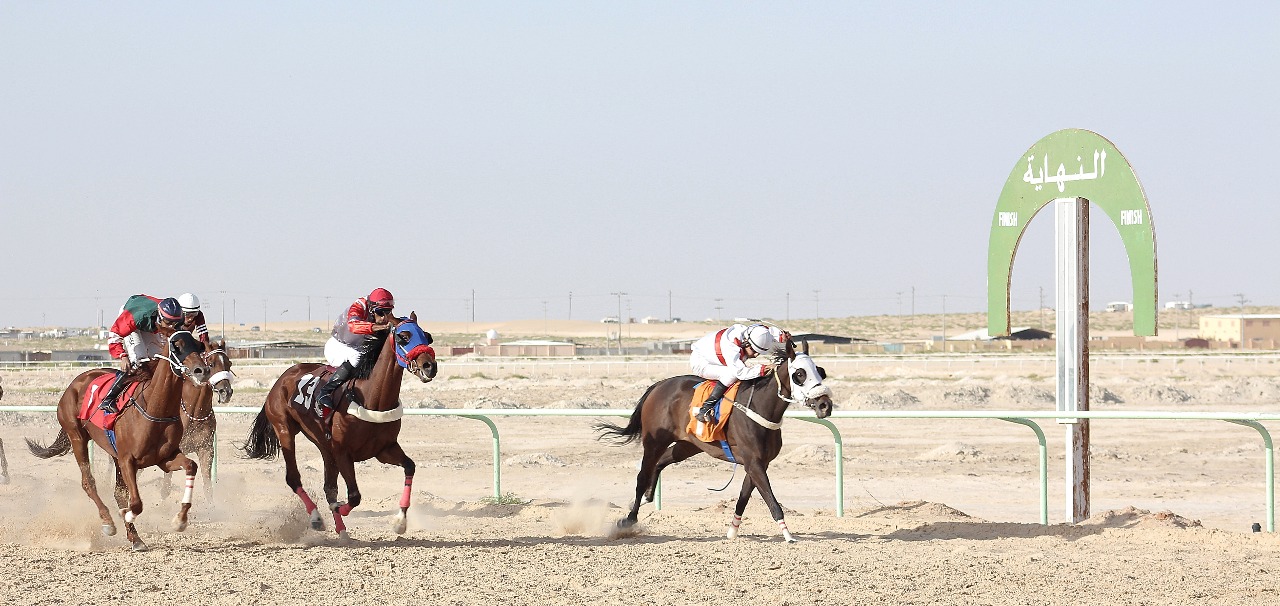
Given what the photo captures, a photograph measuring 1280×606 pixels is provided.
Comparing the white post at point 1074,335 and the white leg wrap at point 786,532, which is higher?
the white post at point 1074,335

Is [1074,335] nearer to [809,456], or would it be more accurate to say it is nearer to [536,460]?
[809,456]

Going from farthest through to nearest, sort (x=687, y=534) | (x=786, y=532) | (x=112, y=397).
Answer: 1. (x=687, y=534)
2. (x=786, y=532)
3. (x=112, y=397)

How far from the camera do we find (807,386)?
30.5 feet

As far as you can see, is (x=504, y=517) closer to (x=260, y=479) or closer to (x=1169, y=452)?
(x=260, y=479)

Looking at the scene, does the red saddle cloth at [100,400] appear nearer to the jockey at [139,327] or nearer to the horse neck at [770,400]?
the jockey at [139,327]

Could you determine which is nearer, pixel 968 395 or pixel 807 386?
pixel 807 386

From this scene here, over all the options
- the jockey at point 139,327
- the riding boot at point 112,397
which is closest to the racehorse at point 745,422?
the jockey at point 139,327

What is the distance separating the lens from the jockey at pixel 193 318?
936 centimetres

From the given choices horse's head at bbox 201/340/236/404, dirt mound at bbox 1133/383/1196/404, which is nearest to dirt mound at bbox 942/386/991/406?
dirt mound at bbox 1133/383/1196/404

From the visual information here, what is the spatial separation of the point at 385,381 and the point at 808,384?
9.23 feet

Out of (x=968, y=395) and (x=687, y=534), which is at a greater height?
(x=687, y=534)

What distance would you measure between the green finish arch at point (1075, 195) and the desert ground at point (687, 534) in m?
1.74

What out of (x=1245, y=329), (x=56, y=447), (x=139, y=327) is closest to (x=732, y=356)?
(x=139, y=327)

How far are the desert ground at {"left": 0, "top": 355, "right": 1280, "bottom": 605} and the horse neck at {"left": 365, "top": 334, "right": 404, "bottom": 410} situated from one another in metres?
0.96
